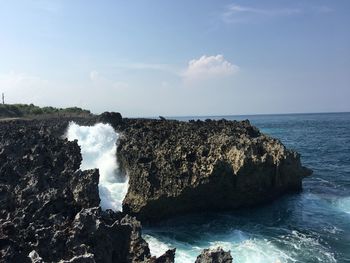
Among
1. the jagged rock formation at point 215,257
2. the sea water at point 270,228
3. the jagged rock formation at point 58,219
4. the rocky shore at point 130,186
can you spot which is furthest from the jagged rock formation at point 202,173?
the jagged rock formation at point 215,257

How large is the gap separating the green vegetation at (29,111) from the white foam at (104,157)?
30804 millimetres

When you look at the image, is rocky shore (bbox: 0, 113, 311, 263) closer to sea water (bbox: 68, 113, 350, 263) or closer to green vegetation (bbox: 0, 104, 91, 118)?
sea water (bbox: 68, 113, 350, 263)

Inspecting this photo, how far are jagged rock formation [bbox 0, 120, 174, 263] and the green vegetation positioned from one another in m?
54.4

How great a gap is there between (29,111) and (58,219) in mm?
74417

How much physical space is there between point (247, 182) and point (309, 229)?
5313 mm

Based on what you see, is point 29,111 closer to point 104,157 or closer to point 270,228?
point 104,157

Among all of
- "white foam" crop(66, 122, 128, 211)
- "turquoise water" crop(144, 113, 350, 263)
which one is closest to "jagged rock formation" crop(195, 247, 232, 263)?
"turquoise water" crop(144, 113, 350, 263)

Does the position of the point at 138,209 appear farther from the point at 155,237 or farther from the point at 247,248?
the point at 247,248

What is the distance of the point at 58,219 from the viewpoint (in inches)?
622

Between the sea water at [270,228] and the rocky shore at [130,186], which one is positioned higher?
the rocky shore at [130,186]

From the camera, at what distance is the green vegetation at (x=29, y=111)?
8094cm

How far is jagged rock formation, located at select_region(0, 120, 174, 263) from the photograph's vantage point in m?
13.3

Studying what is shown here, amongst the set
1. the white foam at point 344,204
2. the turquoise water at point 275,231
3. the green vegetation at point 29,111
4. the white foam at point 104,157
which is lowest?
the turquoise water at point 275,231

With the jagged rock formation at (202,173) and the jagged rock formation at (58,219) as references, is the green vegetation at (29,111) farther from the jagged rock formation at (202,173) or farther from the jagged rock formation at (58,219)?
the jagged rock formation at (58,219)
